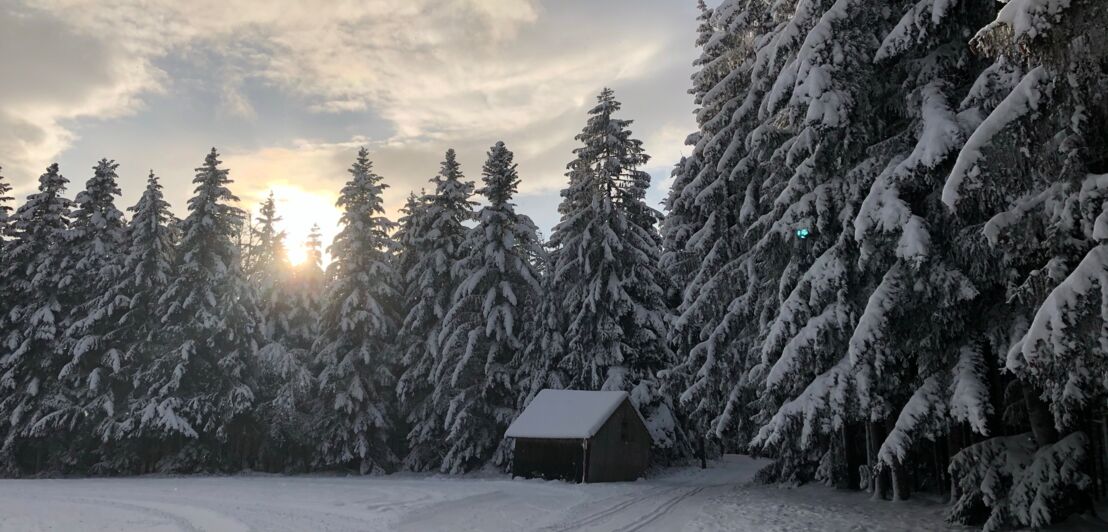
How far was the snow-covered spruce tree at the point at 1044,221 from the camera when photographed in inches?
324

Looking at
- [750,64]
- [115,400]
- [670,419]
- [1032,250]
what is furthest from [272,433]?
[1032,250]

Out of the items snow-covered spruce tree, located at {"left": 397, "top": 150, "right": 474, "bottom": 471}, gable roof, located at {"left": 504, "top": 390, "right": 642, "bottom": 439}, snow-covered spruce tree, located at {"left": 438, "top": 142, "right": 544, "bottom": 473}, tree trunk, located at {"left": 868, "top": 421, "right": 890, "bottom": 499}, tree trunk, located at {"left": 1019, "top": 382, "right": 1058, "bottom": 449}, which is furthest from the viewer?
snow-covered spruce tree, located at {"left": 397, "top": 150, "right": 474, "bottom": 471}

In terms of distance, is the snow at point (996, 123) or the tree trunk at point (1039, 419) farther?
the tree trunk at point (1039, 419)

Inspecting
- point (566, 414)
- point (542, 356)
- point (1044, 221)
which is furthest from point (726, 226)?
point (1044, 221)

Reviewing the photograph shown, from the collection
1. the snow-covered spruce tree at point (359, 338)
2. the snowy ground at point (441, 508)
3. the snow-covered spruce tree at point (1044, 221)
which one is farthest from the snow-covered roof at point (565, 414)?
the snow-covered spruce tree at point (1044, 221)

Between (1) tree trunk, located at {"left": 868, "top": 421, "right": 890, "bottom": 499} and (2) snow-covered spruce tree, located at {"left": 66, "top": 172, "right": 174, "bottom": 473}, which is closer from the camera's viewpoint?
(1) tree trunk, located at {"left": 868, "top": 421, "right": 890, "bottom": 499}

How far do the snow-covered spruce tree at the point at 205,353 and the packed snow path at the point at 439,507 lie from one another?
15.7ft

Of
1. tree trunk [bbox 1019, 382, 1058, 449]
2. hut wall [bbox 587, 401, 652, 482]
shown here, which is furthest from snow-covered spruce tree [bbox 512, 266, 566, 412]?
tree trunk [bbox 1019, 382, 1058, 449]

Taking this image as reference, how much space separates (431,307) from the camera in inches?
1420

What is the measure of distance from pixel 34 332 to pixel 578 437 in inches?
1052

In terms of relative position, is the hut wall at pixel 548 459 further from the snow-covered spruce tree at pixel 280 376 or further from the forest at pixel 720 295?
the snow-covered spruce tree at pixel 280 376

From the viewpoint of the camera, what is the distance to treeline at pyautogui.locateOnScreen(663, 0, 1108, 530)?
897 cm

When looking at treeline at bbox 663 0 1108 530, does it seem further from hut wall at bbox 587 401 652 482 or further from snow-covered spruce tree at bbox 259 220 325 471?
snow-covered spruce tree at bbox 259 220 325 471

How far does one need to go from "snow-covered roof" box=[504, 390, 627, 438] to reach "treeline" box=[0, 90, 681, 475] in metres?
1.43
